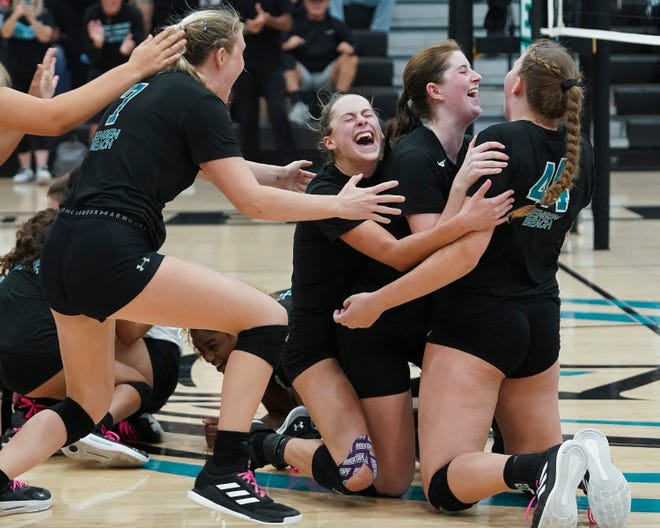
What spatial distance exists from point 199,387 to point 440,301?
185 cm

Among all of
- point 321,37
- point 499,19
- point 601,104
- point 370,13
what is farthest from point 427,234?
point 370,13

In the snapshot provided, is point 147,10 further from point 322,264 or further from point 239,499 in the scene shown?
point 239,499

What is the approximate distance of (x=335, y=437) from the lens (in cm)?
384

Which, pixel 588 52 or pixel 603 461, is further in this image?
pixel 588 52

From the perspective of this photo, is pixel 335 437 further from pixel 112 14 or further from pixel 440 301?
pixel 112 14

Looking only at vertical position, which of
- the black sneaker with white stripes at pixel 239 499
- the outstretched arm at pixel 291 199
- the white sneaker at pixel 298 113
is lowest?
the black sneaker with white stripes at pixel 239 499

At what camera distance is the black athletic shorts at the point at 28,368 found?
422cm

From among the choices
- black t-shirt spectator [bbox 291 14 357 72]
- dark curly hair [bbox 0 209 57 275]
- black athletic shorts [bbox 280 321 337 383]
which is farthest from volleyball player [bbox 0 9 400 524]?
black t-shirt spectator [bbox 291 14 357 72]

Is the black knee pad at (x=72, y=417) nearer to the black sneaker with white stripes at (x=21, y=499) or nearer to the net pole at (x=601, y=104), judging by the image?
the black sneaker with white stripes at (x=21, y=499)

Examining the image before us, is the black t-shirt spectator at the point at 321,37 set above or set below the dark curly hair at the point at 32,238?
above

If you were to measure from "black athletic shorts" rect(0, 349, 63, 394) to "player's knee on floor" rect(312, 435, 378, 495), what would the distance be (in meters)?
1.00

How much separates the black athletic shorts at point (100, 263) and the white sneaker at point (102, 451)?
2.47ft

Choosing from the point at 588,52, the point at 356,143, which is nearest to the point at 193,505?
the point at 356,143

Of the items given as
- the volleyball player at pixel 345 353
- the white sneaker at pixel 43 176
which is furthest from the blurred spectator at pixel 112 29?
the volleyball player at pixel 345 353
